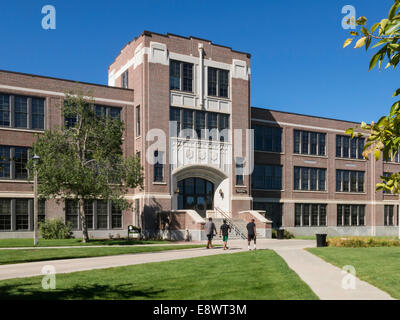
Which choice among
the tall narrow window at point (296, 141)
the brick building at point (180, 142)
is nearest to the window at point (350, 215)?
the brick building at point (180, 142)

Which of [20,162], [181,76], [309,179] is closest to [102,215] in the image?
[20,162]

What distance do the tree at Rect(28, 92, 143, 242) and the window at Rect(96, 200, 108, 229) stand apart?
20.1 ft

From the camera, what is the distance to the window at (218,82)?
126 ft

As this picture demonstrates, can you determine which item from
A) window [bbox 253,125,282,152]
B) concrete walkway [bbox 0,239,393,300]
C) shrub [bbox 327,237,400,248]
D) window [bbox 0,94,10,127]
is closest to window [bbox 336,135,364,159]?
window [bbox 253,125,282,152]

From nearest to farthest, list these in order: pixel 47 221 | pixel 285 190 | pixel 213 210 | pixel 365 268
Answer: pixel 365 268 → pixel 47 221 → pixel 213 210 → pixel 285 190

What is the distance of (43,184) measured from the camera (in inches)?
1034

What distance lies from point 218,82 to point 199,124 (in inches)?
165

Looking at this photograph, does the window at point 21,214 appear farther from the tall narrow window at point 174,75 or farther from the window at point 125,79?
the tall narrow window at point 174,75

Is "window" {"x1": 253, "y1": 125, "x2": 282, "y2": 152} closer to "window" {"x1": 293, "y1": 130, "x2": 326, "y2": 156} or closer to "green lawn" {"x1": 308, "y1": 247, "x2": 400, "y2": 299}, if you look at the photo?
"window" {"x1": 293, "y1": 130, "x2": 326, "y2": 156}

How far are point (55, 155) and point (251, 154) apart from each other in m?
18.6

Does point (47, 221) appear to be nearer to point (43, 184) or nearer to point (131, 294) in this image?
point (43, 184)

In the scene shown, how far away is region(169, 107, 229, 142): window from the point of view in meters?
36.3

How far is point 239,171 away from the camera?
3906 centimetres
